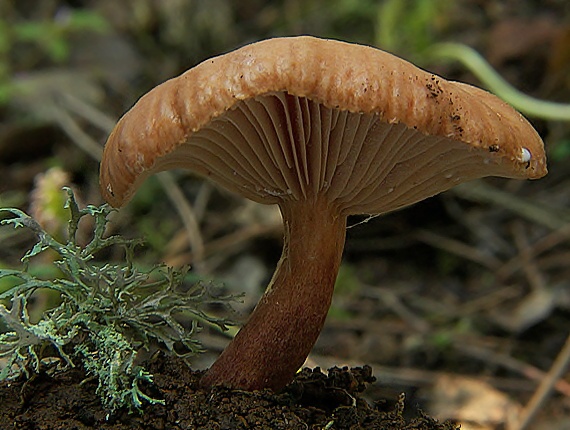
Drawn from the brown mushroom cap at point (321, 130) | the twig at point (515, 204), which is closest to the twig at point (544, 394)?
the brown mushroom cap at point (321, 130)

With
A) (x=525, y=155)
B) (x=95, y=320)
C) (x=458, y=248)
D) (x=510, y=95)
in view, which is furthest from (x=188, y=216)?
(x=525, y=155)

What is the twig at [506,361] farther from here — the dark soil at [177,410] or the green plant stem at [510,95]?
the dark soil at [177,410]

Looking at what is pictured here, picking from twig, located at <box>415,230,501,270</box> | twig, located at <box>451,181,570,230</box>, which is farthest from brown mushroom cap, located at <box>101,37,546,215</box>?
twig, located at <box>451,181,570,230</box>

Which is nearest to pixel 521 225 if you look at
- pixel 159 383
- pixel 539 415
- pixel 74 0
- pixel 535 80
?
pixel 535 80

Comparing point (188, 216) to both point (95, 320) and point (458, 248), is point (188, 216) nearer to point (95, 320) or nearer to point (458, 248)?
point (458, 248)

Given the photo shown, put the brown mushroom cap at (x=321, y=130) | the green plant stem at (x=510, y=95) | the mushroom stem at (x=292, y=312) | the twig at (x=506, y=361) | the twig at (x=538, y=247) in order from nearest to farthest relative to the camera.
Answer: the brown mushroom cap at (x=321, y=130) < the mushroom stem at (x=292, y=312) < the twig at (x=506, y=361) < the green plant stem at (x=510, y=95) < the twig at (x=538, y=247)

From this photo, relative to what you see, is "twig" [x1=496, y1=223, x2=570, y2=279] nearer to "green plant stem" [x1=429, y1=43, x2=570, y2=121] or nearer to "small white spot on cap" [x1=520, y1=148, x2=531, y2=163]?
"green plant stem" [x1=429, y1=43, x2=570, y2=121]
